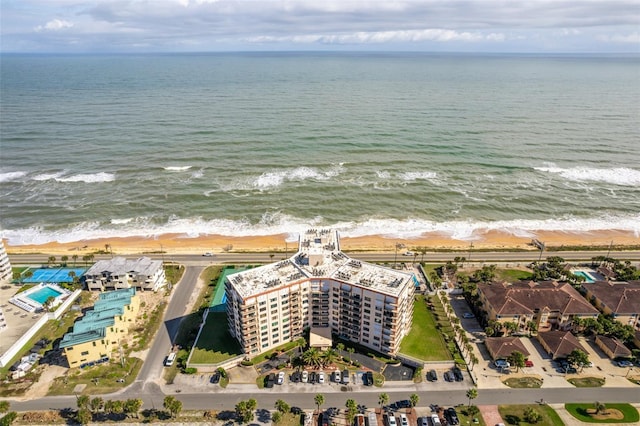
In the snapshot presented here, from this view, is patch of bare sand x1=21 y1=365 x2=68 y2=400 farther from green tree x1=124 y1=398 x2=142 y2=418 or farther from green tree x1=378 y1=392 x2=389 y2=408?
green tree x1=378 y1=392 x2=389 y2=408

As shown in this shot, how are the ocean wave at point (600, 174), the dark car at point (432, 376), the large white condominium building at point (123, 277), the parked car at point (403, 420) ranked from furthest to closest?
the ocean wave at point (600, 174), the large white condominium building at point (123, 277), the dark car at point (432, 376), the parked car at point (403, 420)

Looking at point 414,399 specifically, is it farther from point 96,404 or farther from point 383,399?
point 96,404

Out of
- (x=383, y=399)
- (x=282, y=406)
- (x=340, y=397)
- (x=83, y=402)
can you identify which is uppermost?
(x=383, y=399)

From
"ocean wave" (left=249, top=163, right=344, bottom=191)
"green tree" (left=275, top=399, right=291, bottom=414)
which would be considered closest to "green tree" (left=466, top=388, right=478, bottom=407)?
"green tree" (left=275, top=399, right=291, bottom=414)

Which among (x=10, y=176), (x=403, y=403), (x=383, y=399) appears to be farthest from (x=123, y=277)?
(x=10, y=176)

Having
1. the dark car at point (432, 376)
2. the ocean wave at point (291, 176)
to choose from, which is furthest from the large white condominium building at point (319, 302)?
the ocean wave at point (291, 176)

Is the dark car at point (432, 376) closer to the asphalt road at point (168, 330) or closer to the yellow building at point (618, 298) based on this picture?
the yellow building at point (618, 298)
